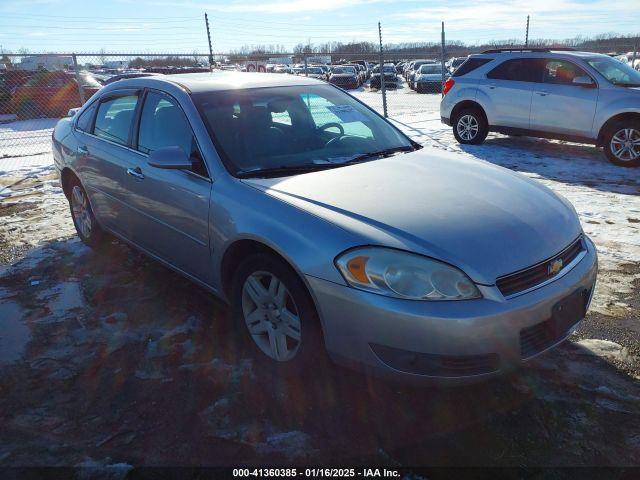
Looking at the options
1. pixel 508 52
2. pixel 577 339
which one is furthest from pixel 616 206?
pixel 508 52

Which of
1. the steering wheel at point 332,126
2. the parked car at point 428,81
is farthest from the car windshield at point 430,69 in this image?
the steering wheel at point 332,126

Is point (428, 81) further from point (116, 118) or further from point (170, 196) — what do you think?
point (170, 196)

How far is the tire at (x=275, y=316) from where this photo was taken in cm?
254

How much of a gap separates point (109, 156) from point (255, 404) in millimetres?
2462

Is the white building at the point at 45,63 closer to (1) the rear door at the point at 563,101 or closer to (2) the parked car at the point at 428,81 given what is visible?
(2) the parked car at the point at 428,81

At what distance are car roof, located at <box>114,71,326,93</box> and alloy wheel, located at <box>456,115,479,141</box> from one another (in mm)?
6494

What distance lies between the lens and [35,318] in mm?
3650

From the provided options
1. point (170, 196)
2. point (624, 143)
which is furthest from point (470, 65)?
point (170, 196)

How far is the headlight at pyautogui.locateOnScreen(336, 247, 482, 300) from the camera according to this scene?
221 cm

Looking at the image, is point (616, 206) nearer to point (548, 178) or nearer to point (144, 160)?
point (548, 178)

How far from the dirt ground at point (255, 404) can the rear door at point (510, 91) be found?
A: 625 cm

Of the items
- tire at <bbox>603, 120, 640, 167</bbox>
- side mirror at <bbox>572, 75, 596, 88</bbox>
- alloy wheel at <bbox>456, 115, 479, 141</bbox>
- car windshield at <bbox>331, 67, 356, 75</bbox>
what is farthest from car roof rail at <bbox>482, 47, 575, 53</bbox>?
car windshield at <bbox>331, 67, 356, 75</bbox>

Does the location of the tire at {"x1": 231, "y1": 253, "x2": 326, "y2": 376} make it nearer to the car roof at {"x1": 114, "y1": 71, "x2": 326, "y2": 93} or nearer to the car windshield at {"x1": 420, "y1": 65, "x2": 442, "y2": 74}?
the car roof at {"x1": 114, "y1": 71, "x2": 326, "y2": 93}

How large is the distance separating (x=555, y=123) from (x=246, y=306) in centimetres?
763
